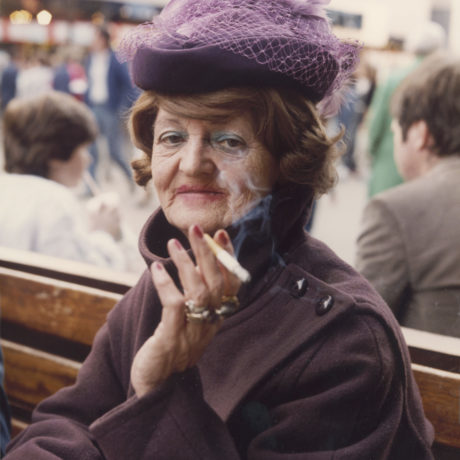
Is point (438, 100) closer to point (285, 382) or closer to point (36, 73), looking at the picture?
point (285, 382)

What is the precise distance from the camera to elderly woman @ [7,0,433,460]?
1.29 m

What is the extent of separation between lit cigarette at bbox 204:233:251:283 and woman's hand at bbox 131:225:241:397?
12mm

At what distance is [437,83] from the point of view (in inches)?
92.7

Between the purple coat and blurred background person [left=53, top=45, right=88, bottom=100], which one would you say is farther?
blurred background person [left=53, top=45, right=88, bottom=100]

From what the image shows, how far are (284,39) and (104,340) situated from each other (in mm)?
936

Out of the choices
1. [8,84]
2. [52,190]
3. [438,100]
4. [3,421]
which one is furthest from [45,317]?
[8,84]

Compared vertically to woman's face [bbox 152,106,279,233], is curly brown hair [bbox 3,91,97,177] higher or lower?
lower

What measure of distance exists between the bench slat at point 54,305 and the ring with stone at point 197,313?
0.90 metres

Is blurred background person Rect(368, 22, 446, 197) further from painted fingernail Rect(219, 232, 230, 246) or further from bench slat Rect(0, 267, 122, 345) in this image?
painted fingernail Rect(219, 232, 230, 246)

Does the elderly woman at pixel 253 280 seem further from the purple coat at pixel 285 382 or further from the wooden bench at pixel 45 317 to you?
the wooden bench at pixel 45 317

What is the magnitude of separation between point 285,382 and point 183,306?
0.32 meters

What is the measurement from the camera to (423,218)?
82.0 inches

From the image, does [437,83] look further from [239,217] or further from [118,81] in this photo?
[118,81]

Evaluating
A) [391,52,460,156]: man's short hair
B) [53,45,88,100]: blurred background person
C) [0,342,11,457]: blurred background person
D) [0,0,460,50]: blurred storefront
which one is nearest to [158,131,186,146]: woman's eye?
[0,0,460,50]: blurred storefront
